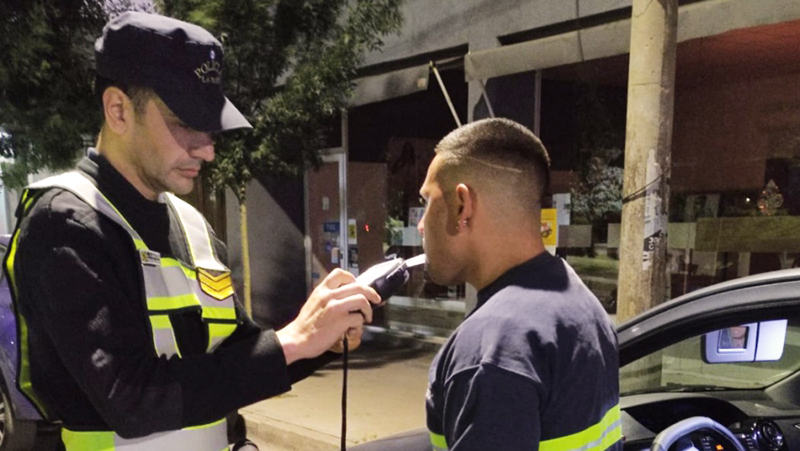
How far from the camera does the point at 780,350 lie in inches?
81.5

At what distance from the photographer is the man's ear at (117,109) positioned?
147cm

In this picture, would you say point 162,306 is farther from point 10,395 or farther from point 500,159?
point 10,395

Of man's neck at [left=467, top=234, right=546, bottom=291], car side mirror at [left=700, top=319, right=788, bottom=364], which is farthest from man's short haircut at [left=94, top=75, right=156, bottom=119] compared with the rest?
car side mirror at [left=700, top=319, right=788, bottom=364]

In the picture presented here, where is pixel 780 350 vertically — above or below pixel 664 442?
above

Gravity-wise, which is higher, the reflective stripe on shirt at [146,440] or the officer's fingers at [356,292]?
the officer's fingers at [356,292]

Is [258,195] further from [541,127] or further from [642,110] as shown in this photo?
[642,110]

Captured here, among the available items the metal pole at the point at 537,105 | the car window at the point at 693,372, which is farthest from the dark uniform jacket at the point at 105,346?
the metal pole at the point at 537,105

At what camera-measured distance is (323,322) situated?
1508 millimetres

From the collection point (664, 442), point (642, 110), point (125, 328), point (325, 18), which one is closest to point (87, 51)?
point (325, 18)

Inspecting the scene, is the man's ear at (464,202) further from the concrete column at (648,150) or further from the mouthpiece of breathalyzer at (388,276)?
the concrete column at (648,150)

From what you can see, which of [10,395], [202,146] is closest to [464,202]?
[202,146]

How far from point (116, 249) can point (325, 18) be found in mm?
5316

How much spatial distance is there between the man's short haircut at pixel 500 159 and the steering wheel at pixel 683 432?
0.95m

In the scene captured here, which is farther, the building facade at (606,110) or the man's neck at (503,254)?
the building facade at (606,110)
